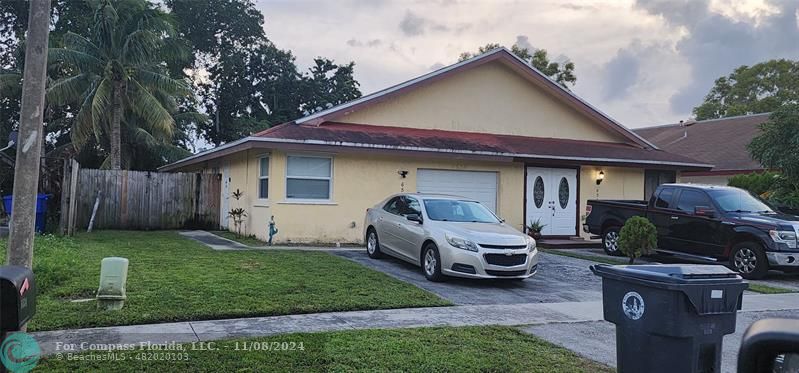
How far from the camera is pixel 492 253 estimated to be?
9.52 m

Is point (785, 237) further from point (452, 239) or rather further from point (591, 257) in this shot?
point (452, 239)

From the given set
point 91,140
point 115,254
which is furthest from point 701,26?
point 91,140

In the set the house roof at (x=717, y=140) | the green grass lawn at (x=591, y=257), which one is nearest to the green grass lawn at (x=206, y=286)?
the green grass lawn at (x=591, y=257)

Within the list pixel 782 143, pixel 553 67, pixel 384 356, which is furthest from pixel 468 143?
pixel 553 67

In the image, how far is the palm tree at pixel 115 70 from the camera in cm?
2247

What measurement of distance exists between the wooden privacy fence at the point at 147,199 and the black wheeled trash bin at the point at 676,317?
1721 centimetres

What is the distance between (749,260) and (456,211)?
6.19 metres

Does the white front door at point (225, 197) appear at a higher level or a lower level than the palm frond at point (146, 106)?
lower

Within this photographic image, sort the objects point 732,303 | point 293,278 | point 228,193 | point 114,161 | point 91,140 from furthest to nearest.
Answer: point 91,140
point 114,161
point 228,193
point 293,278
point 732,303

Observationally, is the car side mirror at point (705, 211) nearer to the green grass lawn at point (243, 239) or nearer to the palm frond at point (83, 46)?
the green grass lawn at point (243, 239)

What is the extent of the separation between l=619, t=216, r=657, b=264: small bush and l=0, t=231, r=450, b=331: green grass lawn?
5.19 meters

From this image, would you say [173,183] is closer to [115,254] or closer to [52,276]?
[115,254]

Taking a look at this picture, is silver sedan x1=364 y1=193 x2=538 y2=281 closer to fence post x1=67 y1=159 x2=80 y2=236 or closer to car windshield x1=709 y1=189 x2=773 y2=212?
car windshield x1=709 y1=189 x2=773 y2=212

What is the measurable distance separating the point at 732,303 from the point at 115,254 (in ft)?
34.9
